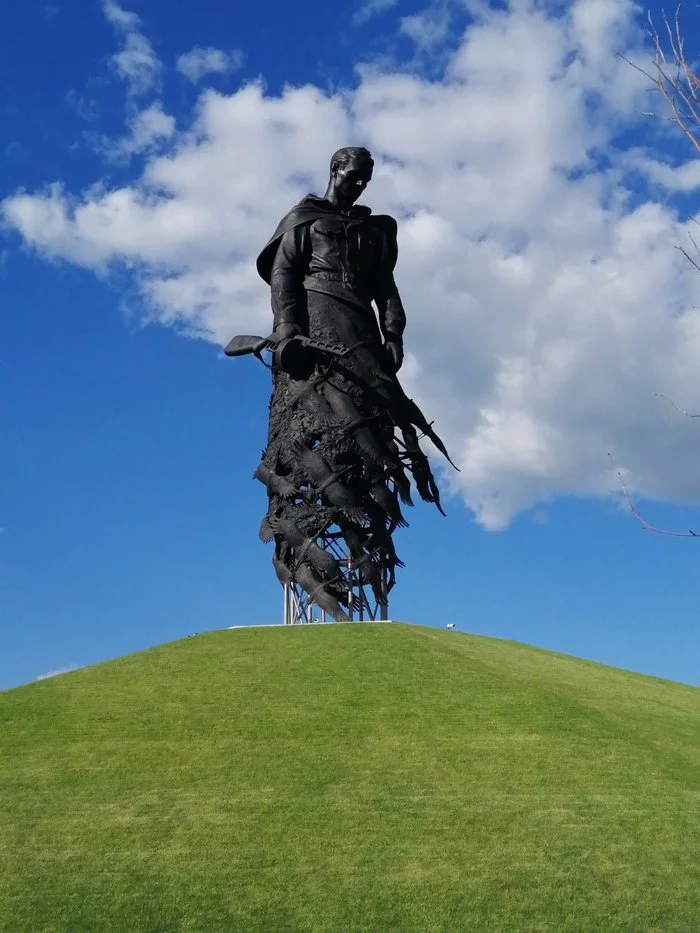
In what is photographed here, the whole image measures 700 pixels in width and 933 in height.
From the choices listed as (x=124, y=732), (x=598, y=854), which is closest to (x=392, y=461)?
(x=124, y=732)

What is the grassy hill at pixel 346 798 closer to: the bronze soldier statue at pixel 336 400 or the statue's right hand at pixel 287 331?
the bronze soldier statue at pixel 336 400

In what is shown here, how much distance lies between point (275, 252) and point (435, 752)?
54.4 feet

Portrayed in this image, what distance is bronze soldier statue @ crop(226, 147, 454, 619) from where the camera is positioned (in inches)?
1051

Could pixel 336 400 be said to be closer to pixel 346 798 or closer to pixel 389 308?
pixel 389 308

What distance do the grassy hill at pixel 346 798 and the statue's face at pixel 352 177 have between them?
12570mm

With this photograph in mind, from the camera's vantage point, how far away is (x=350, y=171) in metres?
28.4

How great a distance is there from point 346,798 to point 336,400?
13359 mm

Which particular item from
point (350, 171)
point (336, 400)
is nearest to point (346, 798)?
point (336, 400)

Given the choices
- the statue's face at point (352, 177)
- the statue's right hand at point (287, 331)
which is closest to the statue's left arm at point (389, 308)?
the statue's face at point (352, 177)

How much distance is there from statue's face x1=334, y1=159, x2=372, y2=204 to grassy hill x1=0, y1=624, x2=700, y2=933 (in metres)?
12.6

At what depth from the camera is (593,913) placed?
1213cm

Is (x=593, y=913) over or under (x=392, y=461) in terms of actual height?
under

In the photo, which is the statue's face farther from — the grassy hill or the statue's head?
the grassy hill

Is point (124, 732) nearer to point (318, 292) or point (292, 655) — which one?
point (292, 655)
